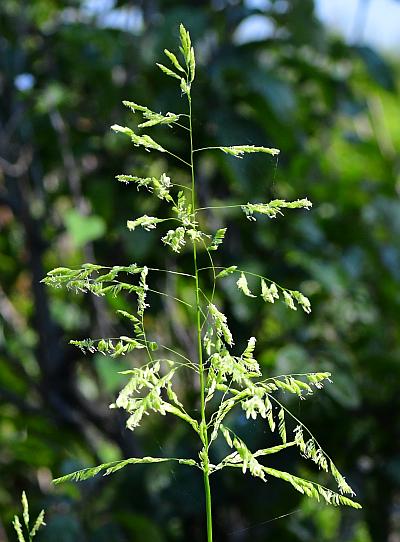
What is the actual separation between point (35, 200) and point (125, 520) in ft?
3.07

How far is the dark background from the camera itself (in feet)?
6.05

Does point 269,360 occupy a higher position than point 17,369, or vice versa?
point 269,360

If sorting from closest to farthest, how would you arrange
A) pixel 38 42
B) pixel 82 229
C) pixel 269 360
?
pixel 82 229 < pixel 269 360 < pixel 38 42

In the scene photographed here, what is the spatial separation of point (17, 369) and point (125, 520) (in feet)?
1.93

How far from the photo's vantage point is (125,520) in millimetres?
1731

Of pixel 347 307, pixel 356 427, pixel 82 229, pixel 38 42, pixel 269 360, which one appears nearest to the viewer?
pixel 82 229

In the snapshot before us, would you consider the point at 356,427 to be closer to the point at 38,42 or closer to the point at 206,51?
the point at 206,51

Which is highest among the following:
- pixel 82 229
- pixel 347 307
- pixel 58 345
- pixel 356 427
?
pixel 82 229

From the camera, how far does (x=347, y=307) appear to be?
209 cm

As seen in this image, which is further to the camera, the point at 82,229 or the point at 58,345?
the point at 58,345

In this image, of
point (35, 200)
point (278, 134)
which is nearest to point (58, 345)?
point (35, 200)

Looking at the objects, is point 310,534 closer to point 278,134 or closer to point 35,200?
point 278,134

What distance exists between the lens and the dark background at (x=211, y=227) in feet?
6.05

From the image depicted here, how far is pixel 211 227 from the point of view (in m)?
2.17
